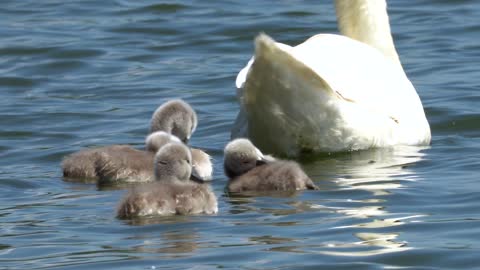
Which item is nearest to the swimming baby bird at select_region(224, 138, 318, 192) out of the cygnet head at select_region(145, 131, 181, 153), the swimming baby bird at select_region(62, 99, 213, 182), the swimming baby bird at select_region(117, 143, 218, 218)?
the swimming baby bird at select_region(62, 99, 213, 182)

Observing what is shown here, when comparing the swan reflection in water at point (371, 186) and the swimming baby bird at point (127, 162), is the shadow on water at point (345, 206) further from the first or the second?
the swimming baby bird at point (127, 162)

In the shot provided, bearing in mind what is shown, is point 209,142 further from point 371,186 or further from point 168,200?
point 168,200

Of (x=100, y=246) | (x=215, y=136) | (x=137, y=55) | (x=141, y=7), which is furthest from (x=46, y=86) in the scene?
(x=100, y=246)

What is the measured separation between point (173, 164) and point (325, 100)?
55.1 inches

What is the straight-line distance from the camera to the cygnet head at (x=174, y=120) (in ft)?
35.9

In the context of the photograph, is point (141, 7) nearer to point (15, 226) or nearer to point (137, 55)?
point (137, 55)

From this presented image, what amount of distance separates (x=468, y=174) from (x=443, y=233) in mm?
1858

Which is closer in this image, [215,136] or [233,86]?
[215,136]

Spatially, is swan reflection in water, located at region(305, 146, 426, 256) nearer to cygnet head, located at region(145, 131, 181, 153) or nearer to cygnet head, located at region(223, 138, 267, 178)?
cygnet head, located at region(223, 138, 267, 178)

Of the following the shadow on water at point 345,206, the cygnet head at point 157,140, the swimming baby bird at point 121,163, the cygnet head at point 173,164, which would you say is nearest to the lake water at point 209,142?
the shadow on water at point 345,206

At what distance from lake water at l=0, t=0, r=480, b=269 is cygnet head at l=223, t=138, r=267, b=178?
0.21 m

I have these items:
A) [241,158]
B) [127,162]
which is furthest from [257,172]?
[127,162]

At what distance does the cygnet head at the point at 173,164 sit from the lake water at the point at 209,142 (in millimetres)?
304

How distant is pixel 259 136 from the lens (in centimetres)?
1085
